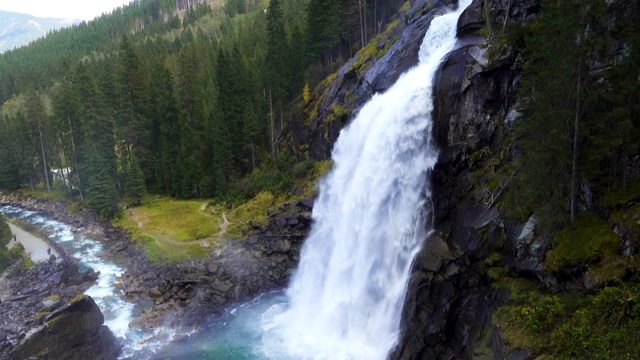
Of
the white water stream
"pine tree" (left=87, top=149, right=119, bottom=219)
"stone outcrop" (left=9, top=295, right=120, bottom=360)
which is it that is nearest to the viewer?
"stone outcrop" (left=9, top=295, right=120, bottom=360)

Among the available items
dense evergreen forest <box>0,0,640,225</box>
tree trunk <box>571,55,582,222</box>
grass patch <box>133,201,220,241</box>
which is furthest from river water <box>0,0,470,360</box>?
tree trunk <box>571,55,582,222</box>

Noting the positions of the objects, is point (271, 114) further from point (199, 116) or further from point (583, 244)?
point (583, 244)

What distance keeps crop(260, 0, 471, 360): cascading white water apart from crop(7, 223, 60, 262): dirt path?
23.6 metres

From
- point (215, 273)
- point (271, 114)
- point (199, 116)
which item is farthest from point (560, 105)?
point (199, 116)

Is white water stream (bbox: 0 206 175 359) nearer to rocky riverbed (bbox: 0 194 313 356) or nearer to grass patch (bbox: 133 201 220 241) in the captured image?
rocky riverbed (bbox: 0 194 313 356)

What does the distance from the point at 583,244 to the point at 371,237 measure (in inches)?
499

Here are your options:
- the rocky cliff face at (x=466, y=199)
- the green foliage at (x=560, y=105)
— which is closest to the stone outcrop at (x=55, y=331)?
the rocky cliff face at (x=466, y=199)

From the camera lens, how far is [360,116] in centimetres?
3366

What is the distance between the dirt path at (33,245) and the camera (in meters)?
37.9

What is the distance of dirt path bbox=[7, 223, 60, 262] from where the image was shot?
124ft

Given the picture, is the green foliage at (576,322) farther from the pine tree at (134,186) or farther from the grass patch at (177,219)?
the pine tree at (134,186)

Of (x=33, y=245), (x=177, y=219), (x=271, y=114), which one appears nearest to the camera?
(x=33, y=245)

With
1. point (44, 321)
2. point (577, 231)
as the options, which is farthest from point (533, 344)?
point (44, 321)

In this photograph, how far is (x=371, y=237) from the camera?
27000 mm
